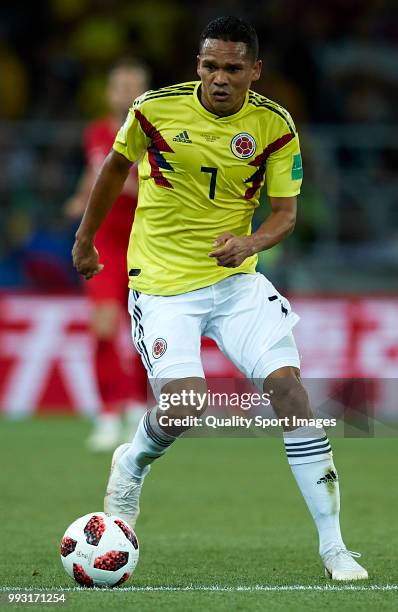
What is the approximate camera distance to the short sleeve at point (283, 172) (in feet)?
17.7

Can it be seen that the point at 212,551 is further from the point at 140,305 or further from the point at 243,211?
the point at 243,211

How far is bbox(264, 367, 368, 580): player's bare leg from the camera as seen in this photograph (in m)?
5.08

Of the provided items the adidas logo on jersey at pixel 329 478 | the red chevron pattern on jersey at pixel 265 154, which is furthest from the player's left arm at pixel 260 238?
the adidas logo on jersey at pixel 329 478

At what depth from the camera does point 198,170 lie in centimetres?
542

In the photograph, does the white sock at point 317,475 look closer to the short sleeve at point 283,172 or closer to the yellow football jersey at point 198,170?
the yellow football jersey at point 198,170

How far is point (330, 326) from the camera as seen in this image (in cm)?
1220

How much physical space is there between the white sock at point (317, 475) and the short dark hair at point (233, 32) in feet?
5.03


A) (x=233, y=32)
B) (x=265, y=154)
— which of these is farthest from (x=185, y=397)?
(x=233, y=32)

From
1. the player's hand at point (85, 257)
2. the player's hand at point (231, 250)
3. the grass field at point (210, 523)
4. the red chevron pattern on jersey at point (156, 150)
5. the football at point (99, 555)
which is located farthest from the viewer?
the player's hand at point (85, 257)

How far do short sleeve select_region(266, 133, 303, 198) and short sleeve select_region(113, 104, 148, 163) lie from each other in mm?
548

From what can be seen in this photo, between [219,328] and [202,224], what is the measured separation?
0.44 metres

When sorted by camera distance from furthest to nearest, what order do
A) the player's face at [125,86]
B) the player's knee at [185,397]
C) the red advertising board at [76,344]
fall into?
1. the red advertising board at [76,344]
2. the player's face at [125,86]
3. the player's knee at [185,397]

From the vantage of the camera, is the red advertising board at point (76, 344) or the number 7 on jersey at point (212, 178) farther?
the red advertising board at point (76, 344)

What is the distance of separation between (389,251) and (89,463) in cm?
517
